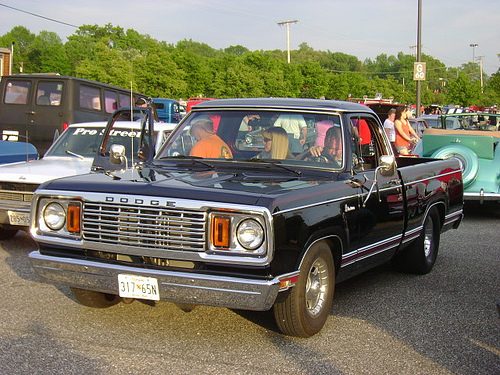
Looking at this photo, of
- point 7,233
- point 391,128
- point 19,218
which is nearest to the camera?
point 19,218

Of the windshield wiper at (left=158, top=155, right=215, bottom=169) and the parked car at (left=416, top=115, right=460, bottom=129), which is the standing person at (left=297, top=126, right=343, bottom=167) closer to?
the windshield wiper at (left=158, top=155, right=215, bottom=169)

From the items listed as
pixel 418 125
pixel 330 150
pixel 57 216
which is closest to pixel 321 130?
pixel 330 150

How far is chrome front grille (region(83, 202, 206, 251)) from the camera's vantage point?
4656mm

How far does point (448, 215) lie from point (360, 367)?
3.99 metres

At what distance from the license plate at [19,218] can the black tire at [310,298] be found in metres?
3.95

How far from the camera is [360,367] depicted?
4676mm

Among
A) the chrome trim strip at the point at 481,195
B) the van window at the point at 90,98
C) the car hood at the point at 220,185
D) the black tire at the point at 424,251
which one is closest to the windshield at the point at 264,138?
A: the car hood at the point at 220,185

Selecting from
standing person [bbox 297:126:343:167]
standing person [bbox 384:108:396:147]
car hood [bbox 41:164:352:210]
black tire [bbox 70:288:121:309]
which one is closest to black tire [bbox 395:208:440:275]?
standing person [bbox 297:126:343:167]

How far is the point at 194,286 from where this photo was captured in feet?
15.2

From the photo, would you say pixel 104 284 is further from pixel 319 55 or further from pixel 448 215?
pixel 319 55

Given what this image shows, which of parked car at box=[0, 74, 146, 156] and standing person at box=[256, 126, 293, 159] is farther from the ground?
parked car at box=[0, 74, 146, 156]

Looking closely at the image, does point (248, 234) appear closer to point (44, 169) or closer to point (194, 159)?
point (194, 159)

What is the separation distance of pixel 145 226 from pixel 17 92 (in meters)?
12.3

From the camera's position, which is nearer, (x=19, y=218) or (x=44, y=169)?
(x=19, y=218)
